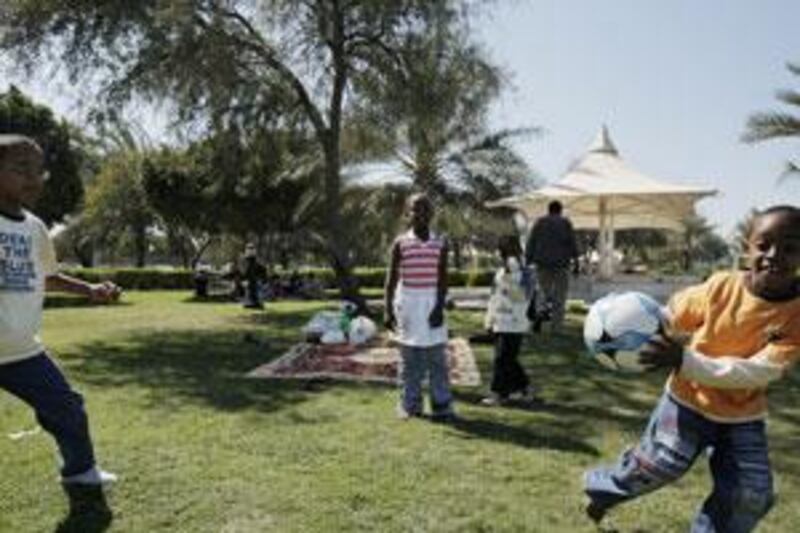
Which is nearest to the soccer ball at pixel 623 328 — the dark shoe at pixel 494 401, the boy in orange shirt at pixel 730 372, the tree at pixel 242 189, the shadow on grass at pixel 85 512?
the boy in orange shirt at pixel 730 372

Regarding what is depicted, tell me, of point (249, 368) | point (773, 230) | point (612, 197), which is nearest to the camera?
point (773, 230)

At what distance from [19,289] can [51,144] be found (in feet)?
137

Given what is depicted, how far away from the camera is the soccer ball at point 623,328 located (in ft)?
15.9

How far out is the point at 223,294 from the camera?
3241 centimetres

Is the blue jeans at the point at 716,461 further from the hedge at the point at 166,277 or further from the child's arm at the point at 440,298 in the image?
the hedge at the point at 166,277

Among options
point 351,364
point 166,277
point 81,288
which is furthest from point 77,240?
point 81,288

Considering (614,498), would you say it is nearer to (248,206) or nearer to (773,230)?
(773,230)

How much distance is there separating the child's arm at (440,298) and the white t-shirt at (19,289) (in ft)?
12.1

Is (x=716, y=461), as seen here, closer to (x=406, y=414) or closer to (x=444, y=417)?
(x=444, y=417)

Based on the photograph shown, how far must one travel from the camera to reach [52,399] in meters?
5.95

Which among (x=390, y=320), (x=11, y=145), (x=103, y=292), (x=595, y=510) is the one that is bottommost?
(x=595, y=510)

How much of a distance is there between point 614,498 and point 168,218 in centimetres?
3360

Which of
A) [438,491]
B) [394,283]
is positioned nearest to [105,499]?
[438,491]

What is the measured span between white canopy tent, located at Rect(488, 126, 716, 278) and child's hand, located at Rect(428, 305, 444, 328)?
15.3 m
